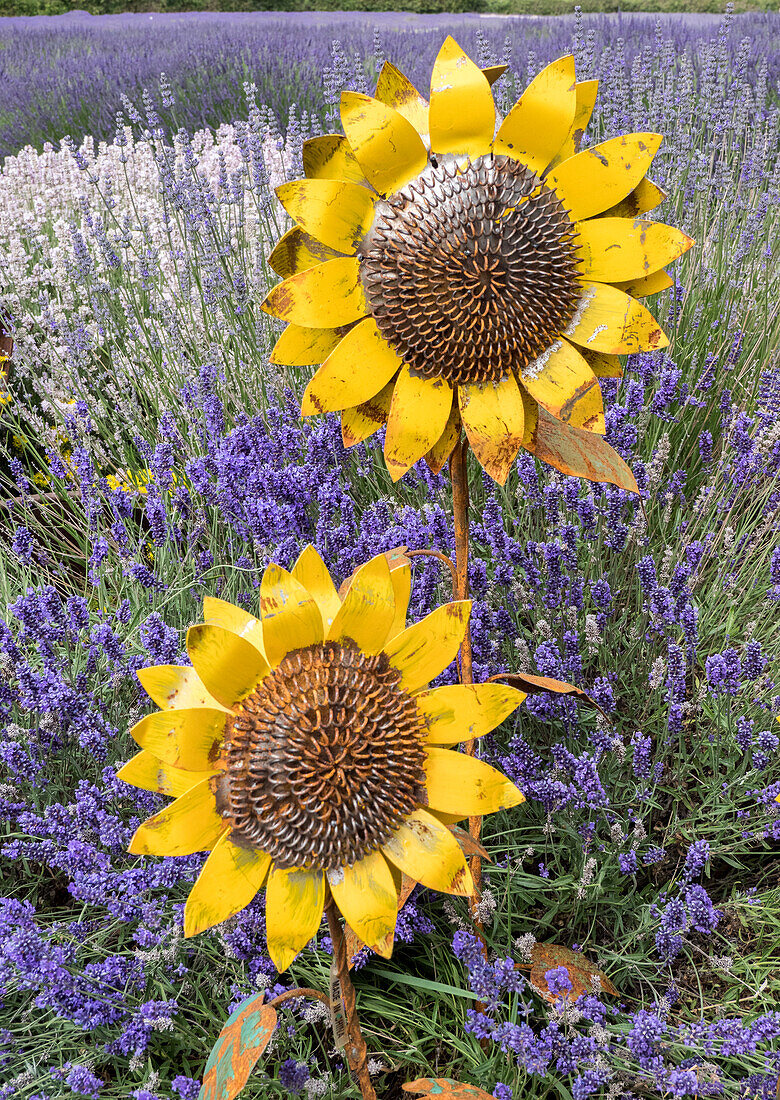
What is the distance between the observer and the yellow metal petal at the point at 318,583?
94cm

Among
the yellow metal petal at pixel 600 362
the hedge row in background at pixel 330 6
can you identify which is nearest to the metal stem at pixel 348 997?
the yellow metal petal at pixel 600 362

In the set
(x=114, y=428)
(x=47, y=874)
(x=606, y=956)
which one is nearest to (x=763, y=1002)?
(x=606, y=956)

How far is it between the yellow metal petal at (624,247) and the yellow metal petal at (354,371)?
24 cm

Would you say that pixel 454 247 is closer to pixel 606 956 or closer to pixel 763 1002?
pixel 606 956

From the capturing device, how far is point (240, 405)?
10.4ft

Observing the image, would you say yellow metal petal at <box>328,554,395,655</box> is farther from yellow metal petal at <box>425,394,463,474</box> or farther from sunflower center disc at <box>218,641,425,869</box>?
Result: yellow metal petal at <box>425,394,463,474</box>

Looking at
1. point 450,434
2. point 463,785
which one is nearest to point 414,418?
point 450,434

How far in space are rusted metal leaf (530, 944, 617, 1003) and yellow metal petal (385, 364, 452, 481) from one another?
0.90m

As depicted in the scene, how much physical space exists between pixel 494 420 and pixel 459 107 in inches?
13.5

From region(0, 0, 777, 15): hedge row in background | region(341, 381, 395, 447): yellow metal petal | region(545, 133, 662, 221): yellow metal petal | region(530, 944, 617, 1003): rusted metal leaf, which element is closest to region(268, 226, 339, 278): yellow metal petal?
region(341, 381, 395, 447): yellow metal petal

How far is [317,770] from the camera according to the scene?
0.85 meters

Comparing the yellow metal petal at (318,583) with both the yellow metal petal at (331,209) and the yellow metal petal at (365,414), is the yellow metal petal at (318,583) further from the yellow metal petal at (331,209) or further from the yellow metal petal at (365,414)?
the yellow metal petal at (331,209)

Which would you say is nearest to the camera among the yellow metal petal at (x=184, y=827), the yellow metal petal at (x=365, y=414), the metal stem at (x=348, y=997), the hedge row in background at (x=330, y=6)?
the yellow metal petal at (x=184, y=827)

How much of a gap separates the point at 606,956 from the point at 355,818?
97 centimetres
